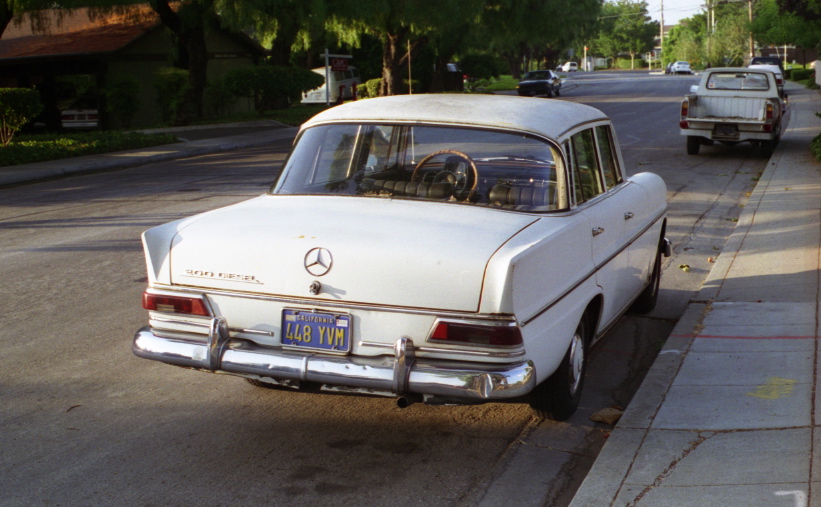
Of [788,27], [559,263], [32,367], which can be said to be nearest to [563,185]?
[559,263]

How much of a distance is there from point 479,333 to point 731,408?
1744mm

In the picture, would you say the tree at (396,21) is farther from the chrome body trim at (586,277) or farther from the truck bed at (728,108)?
the chrome body trim at (586,277)

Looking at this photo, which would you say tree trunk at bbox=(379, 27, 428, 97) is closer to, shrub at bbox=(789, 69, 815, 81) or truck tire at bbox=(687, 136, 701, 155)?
truck tire at bbox=(687, 136, 701, 155)

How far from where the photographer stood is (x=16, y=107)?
2194 cm

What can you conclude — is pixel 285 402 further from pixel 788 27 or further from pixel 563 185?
pixel 788 27

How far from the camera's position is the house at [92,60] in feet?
107

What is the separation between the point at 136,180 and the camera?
56.5 feet

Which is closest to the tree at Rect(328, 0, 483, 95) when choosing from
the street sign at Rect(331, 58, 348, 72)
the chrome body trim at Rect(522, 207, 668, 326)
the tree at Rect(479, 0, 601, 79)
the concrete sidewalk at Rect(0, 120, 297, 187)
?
the street sign at Rect(331, 58, 348, 72)

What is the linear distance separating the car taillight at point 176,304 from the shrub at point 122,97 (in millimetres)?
29164

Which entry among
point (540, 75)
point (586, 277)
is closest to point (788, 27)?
point (540, 75)

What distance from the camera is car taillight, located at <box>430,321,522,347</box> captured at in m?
4.05

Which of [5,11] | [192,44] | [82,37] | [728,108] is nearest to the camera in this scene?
[728,108]

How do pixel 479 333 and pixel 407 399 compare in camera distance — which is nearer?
pixel 479 333

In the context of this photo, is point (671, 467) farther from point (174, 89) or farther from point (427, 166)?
point (174, 89)
